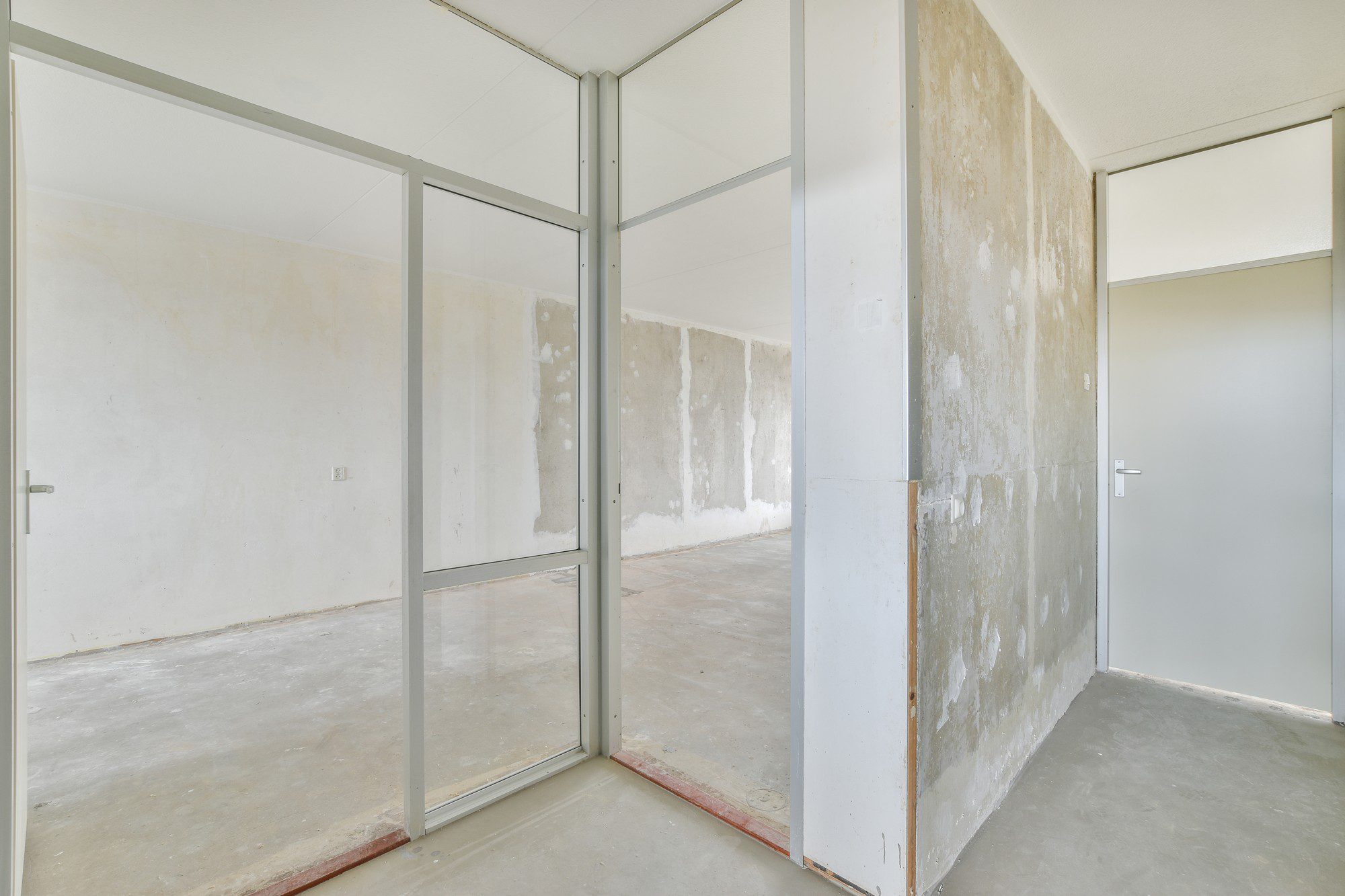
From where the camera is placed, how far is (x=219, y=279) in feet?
14.0

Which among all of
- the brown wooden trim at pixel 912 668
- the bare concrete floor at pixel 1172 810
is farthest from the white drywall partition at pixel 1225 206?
the brown wooden trim at pixel 912 668

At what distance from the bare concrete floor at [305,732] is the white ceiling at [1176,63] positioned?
111 inches

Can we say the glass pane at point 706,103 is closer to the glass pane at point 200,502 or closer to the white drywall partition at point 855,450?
the white drywall partition at point 855,450

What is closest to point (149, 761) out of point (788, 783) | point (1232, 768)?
point (788, 783)

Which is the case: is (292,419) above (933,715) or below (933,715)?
above

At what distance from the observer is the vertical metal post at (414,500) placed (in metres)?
1.91

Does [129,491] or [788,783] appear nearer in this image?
[788,783]

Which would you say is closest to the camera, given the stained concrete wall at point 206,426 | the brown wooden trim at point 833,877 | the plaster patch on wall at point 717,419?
the brown wooden trim at point 833,877

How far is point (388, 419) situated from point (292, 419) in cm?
70

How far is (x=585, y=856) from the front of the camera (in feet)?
5.94

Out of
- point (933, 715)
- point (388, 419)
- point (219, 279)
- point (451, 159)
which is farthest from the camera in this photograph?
point (388, 419)

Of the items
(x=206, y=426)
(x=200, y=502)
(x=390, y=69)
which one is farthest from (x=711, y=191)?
(x=200, y=502)

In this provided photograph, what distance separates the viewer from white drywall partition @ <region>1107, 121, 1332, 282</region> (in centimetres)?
279

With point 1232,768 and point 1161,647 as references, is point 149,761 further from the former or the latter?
point 1161,647
